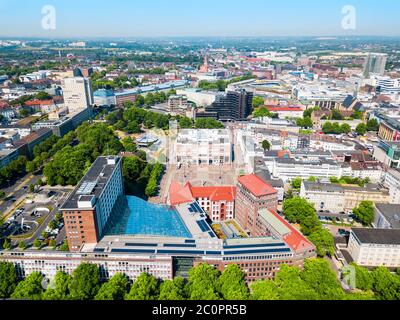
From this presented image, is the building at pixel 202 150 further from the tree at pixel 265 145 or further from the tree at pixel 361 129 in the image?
the tree at pixel 361 129

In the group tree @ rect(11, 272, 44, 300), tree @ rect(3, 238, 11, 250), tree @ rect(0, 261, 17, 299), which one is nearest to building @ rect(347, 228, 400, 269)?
tree @ rect(11, 272, 44, 300)

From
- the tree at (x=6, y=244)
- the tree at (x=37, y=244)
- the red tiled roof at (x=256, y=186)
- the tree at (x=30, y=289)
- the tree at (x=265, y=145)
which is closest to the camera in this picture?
the tree at (x=30, y=289)

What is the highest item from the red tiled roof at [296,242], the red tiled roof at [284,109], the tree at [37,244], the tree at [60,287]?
the red tiled roof at [284,109]

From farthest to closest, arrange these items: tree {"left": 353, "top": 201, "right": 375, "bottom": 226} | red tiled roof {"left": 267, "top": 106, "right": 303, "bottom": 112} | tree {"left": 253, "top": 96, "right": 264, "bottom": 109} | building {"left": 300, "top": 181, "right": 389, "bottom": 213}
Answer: tree {"left": 253, "top": 96, "right": 264, "bottom": 109}
red tiled roof {"left": 267, "top": 106, "right": 303, "bottom": 112}
building {"left": 300, "top": 181, "right": 389, "bottom": 213}
tree {"left": 353, "top": 201, "right": 375, "bottom": 226}

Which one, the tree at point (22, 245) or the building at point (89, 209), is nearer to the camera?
the building at point (89, 209)

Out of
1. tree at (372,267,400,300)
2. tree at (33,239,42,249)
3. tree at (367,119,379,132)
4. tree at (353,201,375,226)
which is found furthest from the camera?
tree at (367,119,379,132)

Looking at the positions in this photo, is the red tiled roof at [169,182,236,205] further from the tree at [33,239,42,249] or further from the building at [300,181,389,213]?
the tree at [33,239,42,249]

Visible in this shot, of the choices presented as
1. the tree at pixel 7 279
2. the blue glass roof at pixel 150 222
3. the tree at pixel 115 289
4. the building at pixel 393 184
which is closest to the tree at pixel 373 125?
the building at pixel 393 184
